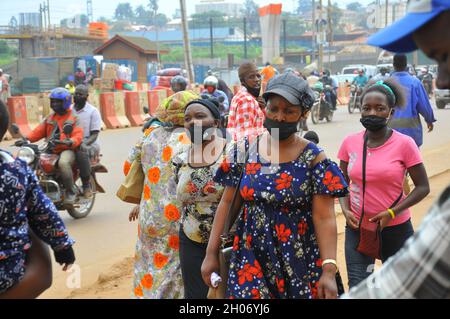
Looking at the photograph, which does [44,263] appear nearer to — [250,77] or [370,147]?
[370,147]

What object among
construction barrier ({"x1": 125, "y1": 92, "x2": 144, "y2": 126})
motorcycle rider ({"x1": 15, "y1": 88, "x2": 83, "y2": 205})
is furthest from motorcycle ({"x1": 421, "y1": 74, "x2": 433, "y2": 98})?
motorcycle rider ({"x1": 15, "y1": 88, "x2": 83, "y2": 205})

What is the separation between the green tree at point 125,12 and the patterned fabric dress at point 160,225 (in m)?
176

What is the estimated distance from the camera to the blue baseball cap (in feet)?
5.09

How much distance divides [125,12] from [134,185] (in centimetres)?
18290

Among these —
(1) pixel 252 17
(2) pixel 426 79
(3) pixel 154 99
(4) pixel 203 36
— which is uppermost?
(1) pixel 252 17

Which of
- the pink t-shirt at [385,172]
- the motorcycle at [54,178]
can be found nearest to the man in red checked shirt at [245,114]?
the pink t-shirt at [385,172]

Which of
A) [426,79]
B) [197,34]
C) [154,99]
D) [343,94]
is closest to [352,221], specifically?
[154,99]

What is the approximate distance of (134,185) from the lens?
519 centimetres

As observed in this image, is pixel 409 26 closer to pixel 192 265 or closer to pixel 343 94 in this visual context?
pixel 192 265

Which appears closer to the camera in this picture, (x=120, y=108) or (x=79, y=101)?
(x=79, y=101)

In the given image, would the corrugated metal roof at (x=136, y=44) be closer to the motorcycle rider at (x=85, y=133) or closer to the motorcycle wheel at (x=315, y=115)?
the motorcycle wheel at (x=315, y=115)

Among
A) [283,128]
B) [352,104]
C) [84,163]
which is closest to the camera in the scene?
[283,128]

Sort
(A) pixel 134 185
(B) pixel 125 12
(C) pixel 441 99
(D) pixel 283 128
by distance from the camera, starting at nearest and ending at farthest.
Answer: (D) pixel 283 128 → (A) pixel 134 185 → (C) pixel 441 99 → (B) pixel 125 12

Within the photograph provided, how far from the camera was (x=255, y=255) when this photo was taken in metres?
3.47
